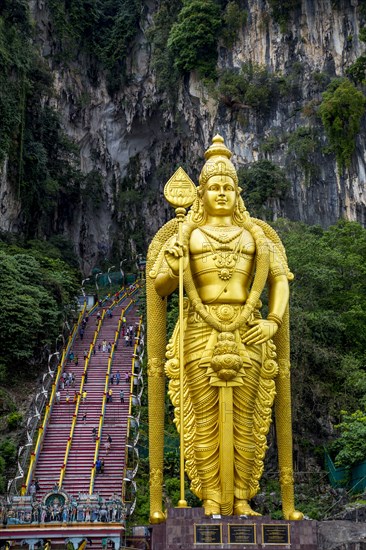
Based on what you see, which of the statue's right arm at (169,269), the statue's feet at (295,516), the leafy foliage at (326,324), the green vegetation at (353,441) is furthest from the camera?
the leafy foliage at (326,324)

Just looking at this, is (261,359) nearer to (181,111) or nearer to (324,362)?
(324,362)

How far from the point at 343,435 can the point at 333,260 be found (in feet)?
16.7

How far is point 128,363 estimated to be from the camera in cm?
1945

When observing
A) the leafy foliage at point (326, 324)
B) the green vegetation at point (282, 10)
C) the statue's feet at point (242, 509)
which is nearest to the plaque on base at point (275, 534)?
the statue's feet at point (242, 509)

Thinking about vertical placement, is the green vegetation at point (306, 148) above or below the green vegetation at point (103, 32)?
below

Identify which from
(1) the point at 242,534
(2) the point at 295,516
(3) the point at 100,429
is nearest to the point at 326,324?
(3) the point at 100,429

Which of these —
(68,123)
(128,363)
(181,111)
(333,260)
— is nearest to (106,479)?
(128,363)

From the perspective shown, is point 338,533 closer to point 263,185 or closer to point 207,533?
point 207,533

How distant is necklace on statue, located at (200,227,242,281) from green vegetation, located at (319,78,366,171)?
14.9 metres

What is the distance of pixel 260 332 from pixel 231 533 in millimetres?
2003

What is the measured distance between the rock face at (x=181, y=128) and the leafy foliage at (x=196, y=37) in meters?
0.49

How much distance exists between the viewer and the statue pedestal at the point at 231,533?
26.5 feet

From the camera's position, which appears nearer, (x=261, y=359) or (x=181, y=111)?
(x=261, y=359)

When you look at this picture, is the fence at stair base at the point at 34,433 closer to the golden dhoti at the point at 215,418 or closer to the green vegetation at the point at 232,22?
the golden dhoti at the point at 215,418
